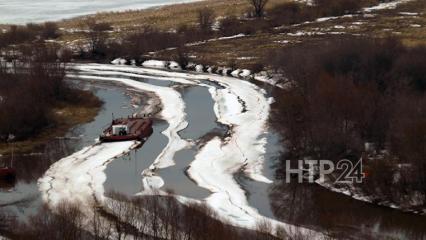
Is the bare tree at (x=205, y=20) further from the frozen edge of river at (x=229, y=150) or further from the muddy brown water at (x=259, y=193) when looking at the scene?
the muddy brown water at (x=259, y=193)

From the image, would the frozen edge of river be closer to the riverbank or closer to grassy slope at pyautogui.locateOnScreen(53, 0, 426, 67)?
the riverbank

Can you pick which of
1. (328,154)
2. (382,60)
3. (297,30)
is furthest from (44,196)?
(297,30)

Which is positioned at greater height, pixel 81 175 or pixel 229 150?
pixel 81 175

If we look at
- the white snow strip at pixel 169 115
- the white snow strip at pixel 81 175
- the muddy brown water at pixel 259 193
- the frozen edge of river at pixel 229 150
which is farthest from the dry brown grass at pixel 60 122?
the white snow strip at pixel 169 115

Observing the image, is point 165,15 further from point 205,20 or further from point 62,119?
point 62,119

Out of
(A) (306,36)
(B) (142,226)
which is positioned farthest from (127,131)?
(A) (306,36)

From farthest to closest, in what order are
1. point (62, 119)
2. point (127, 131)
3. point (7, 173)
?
1. point (62, 119)
2. point (127, 131)
3. point (7, 173)
